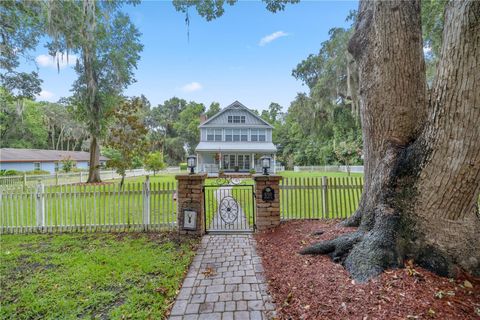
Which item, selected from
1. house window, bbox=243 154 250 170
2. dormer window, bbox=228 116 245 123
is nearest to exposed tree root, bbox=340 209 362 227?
house window, bbox=243 154 250 170

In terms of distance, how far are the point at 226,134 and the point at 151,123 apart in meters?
25.9

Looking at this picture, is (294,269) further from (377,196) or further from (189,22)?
(189,22)

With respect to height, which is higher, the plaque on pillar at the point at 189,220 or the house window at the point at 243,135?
the house window at the point at 243,135

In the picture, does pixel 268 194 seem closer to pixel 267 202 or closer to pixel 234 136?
pixel 267 202

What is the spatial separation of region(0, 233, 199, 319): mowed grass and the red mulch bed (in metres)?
1.35

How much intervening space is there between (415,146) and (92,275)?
4.33 meters

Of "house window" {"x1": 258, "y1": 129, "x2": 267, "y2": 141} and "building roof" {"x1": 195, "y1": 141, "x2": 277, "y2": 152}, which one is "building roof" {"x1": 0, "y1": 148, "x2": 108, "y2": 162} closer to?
"building roof" {"x1": 195, "y1": 141, "x2": 277, "y2": 152}

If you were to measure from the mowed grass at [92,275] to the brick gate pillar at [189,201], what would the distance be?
229mm

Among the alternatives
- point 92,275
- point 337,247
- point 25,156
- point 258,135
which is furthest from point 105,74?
point 25,156

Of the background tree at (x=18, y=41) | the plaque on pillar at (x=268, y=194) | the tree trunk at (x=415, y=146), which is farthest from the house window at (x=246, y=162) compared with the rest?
the tree trunk at (x=415, y=146)

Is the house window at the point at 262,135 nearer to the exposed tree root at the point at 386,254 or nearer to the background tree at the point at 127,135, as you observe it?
the background tree at the point at 127,135

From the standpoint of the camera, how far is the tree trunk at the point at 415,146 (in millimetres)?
2299

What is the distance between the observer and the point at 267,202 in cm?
516

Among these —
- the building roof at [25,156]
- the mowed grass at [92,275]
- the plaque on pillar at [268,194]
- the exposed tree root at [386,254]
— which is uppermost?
the building roof at [25,156]
